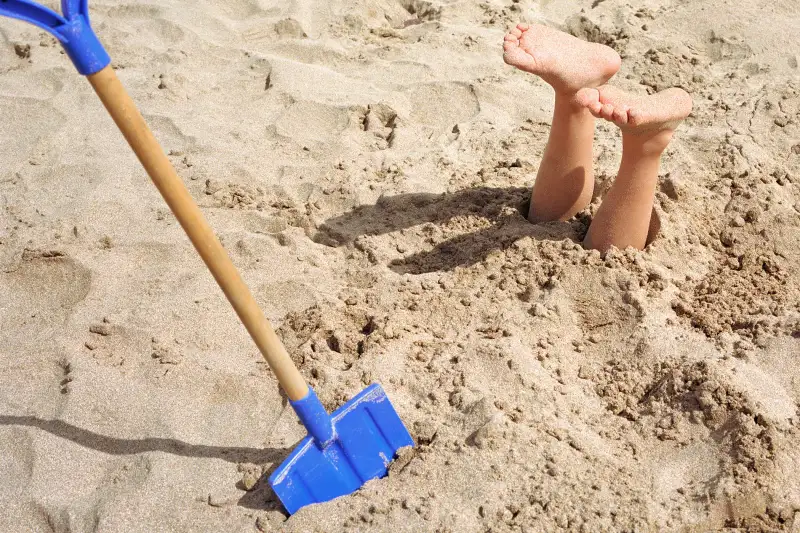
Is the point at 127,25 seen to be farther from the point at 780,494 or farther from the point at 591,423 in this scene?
the point at 780,494

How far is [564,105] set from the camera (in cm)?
226

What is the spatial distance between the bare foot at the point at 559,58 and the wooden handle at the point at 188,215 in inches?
41.3

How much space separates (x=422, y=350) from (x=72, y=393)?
2.96ft

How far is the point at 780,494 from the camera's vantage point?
1.63 metres

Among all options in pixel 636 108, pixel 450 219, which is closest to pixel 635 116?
pixel 636 108

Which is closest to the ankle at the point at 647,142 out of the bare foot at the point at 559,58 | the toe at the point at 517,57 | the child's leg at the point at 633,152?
the child's leg at the point at 633,152

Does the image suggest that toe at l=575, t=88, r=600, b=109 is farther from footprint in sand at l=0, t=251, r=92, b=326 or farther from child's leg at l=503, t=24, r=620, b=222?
footprint in sand at l=0, t=251, r=92, b=326

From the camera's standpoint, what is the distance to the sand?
5.57 feet

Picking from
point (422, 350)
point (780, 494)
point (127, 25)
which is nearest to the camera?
point (780, 494)

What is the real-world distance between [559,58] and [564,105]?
16 centimetres

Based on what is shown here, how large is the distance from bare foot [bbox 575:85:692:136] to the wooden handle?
101cm

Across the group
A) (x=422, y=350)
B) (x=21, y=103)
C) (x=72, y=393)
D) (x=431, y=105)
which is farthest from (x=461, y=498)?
(x=21, y=103)

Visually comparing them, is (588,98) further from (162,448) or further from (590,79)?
(162,448)

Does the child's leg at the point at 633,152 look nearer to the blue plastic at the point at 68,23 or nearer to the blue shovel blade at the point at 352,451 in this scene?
the blue shovel blade at the point at 352,451
